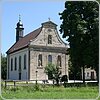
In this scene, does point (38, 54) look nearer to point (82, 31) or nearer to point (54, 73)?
point (82, 31)

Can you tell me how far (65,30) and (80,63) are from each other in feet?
11.7

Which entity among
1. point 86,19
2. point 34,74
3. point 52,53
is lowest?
point 34,74

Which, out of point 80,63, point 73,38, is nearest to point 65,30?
point 73,38

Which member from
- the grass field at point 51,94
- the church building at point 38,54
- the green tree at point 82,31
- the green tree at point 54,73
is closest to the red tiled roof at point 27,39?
the church building at point 38,54

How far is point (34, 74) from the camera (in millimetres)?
48250

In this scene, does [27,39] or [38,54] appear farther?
[38,54]

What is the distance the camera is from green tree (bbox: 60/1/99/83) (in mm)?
27281

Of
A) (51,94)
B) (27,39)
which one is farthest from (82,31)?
Result: (51,94)

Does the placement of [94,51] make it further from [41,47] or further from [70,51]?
[41,47]

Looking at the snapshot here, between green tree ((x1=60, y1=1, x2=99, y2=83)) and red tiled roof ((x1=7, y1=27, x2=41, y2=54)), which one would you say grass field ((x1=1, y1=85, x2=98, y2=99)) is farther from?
green tree ((x1=60, y1=1, x2=99, y2=83))

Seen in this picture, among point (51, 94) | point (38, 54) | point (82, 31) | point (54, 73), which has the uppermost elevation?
point (82, 31)

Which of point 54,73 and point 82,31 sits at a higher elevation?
point 82,31

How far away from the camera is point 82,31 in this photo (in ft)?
91.7

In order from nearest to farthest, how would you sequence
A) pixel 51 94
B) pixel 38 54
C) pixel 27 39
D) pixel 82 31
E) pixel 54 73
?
pixel 51 94 < pixel 54 73 < pixel 82 31 < pixel 27 39 < pixel 38 54
